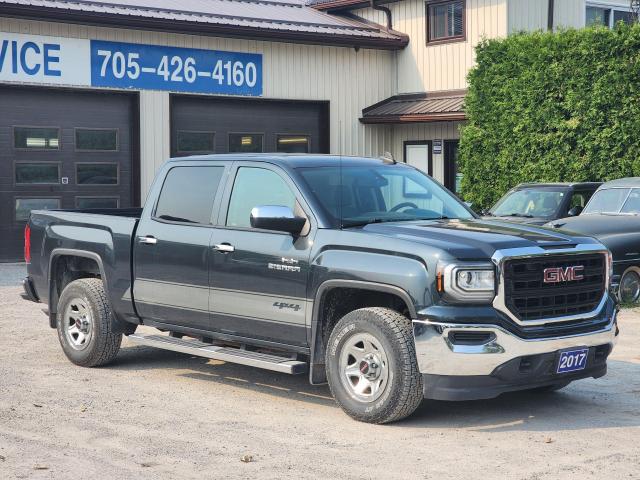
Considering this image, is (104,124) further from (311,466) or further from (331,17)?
(311,466)

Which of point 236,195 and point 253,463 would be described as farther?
point 236,195

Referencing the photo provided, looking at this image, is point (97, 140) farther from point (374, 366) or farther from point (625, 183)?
point (374, 366)

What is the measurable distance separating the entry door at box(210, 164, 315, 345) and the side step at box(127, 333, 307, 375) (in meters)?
0.15

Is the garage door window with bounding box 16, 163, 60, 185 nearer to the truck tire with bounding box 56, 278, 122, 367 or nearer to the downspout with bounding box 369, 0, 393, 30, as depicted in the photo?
the downspout with bounding box 369, 0, 393, 30

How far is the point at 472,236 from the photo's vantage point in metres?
7.49

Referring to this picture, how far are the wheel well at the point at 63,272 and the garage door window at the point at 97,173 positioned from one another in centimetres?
1110

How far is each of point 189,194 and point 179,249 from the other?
529 millimetres

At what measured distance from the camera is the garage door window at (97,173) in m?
21.2

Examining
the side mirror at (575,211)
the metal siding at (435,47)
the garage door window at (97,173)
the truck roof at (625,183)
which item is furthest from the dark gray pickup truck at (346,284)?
the metal siding at (435,47)

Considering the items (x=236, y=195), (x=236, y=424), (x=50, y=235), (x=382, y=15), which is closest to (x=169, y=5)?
(x=382, y=15)

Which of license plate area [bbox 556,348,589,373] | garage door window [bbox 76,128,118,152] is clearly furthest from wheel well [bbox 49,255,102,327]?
garage door window [bbox 76,128,118,152]

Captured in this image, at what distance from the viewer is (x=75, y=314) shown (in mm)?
9922

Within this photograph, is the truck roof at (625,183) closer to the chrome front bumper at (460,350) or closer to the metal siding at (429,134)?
the chrome front bumper at (460,350)

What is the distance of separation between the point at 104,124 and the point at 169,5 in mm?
3675
